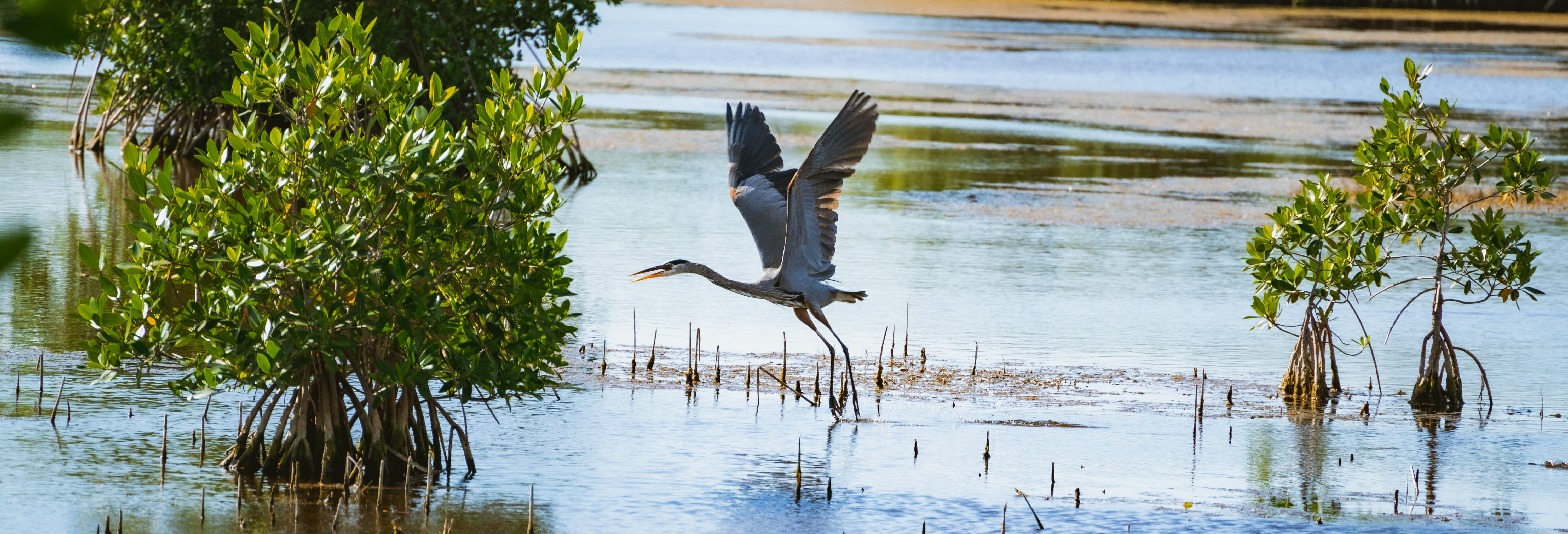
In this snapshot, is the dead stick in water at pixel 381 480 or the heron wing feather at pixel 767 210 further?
the heron wing feather at pixel 767 210

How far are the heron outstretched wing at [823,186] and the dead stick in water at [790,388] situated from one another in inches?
25.0

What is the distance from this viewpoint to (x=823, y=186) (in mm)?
7570

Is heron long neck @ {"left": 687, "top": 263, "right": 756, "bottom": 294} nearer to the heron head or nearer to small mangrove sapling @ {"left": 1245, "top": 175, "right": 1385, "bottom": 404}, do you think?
the heron head

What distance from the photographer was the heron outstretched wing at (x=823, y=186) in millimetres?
7273

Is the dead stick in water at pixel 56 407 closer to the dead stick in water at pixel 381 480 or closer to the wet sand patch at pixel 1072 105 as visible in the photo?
the dead stick in water at pixel 381 480

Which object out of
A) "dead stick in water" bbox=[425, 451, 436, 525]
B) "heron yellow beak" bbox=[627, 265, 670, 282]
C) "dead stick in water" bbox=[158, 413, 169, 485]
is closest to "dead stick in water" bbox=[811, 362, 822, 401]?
"heron yellow beak" bbox=[627, 265, 670, 282]

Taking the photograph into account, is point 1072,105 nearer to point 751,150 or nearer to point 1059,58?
point 1059,58

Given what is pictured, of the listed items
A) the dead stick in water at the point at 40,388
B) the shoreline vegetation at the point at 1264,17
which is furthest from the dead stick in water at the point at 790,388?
the shoreline vegetation at the point at 1264,17

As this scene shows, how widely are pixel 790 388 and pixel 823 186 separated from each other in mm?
1381

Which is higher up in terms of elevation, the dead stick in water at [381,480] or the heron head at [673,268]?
the heron head at [673,268]

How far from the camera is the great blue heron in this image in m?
7.34

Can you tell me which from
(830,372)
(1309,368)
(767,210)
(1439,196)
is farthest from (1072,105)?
(767,210)

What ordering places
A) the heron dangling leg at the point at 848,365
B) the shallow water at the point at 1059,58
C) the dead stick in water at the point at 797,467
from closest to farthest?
the dead stick in water at the point at 797,467 → the heron dangling leg at the point at 848,365 → the shallow water at the point at 1059,58

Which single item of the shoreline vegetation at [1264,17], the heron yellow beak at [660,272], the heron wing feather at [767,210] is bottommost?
the heron yellow beak at [660,272]
